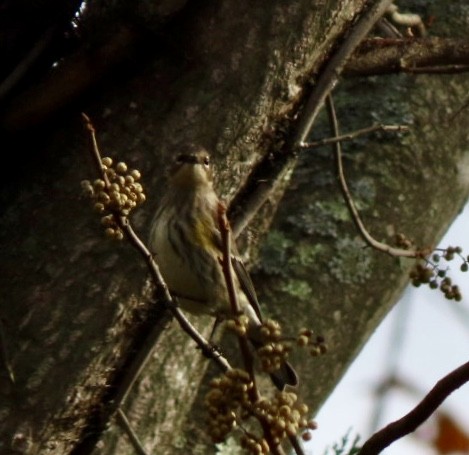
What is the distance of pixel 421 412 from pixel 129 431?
1.13m

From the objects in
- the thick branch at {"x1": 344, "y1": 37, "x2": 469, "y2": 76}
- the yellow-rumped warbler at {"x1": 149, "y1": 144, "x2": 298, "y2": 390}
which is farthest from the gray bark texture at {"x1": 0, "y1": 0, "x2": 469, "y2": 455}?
the thick branch at {"x1": 344, "y1": 37, "x2": 469, "y2": 76}

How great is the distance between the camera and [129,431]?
2982mm

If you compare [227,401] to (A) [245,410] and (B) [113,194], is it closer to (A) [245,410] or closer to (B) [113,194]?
(A) [245,410]

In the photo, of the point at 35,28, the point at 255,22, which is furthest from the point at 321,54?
the point at 35,28

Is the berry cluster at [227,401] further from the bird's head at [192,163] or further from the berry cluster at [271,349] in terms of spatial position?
the bird's head at [192,163]

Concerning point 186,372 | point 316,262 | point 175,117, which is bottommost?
point 316,262

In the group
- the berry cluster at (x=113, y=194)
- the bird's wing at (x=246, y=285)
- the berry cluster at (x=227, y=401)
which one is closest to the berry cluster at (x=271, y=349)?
the berry cluster at (x=227, y=401)

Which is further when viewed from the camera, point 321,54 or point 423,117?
point 423,117

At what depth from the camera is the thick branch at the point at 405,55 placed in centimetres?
357

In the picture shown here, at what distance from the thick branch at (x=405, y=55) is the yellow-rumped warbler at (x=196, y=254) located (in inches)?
22.5

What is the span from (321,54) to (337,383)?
117 centimetres

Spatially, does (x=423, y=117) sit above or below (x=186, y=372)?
below

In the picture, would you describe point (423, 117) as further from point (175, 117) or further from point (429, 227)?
point (175, 117)

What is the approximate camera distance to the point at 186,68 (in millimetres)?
3182
